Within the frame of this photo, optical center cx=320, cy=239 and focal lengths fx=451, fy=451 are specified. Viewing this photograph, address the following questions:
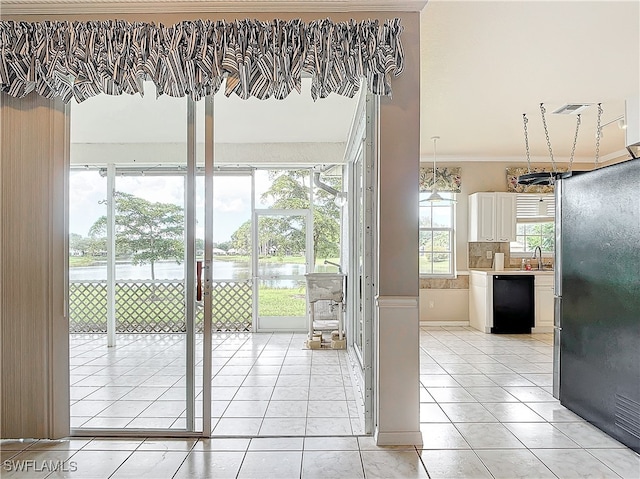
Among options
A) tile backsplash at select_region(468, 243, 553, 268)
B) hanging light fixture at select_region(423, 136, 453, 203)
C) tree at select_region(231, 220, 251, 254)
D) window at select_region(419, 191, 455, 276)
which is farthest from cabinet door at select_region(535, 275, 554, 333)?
tree at select_region(231, 220, 251, 254)

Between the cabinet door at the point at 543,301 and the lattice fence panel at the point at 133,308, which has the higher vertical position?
the lattice fence panel at the point at 133,308

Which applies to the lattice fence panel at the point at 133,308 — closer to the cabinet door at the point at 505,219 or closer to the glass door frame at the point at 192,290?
the glass door frame at the point at 192,290

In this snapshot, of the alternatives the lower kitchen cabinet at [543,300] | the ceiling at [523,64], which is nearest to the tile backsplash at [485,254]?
the lower kitchen cabinet at [543,300]

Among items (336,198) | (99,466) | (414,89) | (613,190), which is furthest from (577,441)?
(336,198)

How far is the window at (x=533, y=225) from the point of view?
7.04 metres

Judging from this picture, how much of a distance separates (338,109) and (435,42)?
5.19 feet

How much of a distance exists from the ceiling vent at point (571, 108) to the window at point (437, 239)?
8.08 ft

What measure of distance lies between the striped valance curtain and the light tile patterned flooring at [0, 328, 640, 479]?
6.88 ft

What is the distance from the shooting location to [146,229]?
10.0 feet

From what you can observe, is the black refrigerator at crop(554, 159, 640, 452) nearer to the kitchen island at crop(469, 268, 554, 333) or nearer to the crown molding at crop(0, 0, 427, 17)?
the crown molding at crop(0, 0, 427, 17)

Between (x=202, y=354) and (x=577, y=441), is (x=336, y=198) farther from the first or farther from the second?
(x=577, y=441)

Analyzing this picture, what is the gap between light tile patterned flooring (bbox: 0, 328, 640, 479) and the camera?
2.39 metres

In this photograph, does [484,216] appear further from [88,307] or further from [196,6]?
[88,307]

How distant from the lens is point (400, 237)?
8.87 feet
